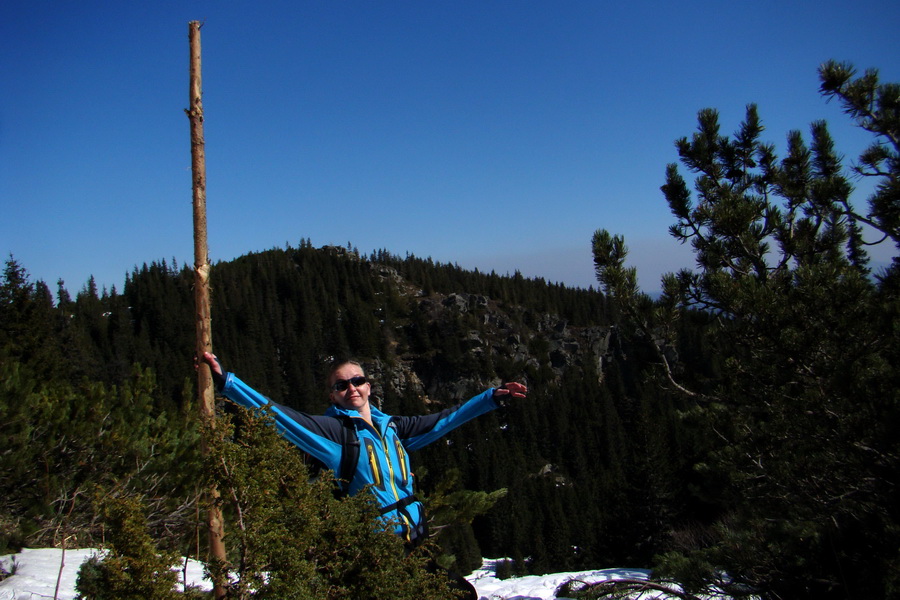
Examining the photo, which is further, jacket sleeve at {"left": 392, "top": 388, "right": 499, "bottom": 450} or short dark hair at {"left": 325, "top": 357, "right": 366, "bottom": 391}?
jacket sleeve at {"left": 392, "top": 388, "right": 499, "bottom": 450}

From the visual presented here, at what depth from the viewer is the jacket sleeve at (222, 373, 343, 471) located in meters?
2.68

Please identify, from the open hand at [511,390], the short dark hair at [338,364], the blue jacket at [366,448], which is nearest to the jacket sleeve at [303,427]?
the blue jacket at [366,448]

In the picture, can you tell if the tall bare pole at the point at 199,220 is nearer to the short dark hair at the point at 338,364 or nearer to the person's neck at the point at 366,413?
the short dark hair at the point at 338,364

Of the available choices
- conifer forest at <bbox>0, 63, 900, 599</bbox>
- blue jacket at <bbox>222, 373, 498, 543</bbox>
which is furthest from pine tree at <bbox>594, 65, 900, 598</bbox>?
blue jacket at <bbox>222, 373, 498, 543</bbox>

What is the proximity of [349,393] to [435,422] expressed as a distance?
704mm

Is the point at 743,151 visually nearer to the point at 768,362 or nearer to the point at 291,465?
the point at 768,362

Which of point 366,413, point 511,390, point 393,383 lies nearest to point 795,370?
point 511,390

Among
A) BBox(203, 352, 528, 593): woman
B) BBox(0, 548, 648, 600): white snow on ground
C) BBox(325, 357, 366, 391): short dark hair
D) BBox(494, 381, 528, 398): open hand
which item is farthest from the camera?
BBox(0, 548, 648, 600): white snow on ground

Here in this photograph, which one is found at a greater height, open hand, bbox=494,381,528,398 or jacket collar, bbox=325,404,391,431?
open hand, bbox=494,381,528,398

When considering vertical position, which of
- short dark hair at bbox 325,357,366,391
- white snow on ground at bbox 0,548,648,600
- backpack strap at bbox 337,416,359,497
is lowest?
white snow on ground at bbox 0,548,648,600

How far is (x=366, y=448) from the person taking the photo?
3018 mm

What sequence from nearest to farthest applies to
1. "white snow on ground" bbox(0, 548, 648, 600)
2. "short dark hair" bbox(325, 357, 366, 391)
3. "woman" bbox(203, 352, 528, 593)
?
"woman" bbox(203, 352, 528, 593)
"short dark hair" bbox(325, 357, 366, 391)
"white snow on ground" bbox(0, 548, 648, 600)

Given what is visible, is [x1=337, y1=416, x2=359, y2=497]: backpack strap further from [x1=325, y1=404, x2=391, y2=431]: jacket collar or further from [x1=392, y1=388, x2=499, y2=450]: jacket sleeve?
[x1=392, y1=388, x2=499, y2=450]: jacket sleeve

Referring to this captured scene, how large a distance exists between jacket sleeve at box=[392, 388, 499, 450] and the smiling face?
36cm
